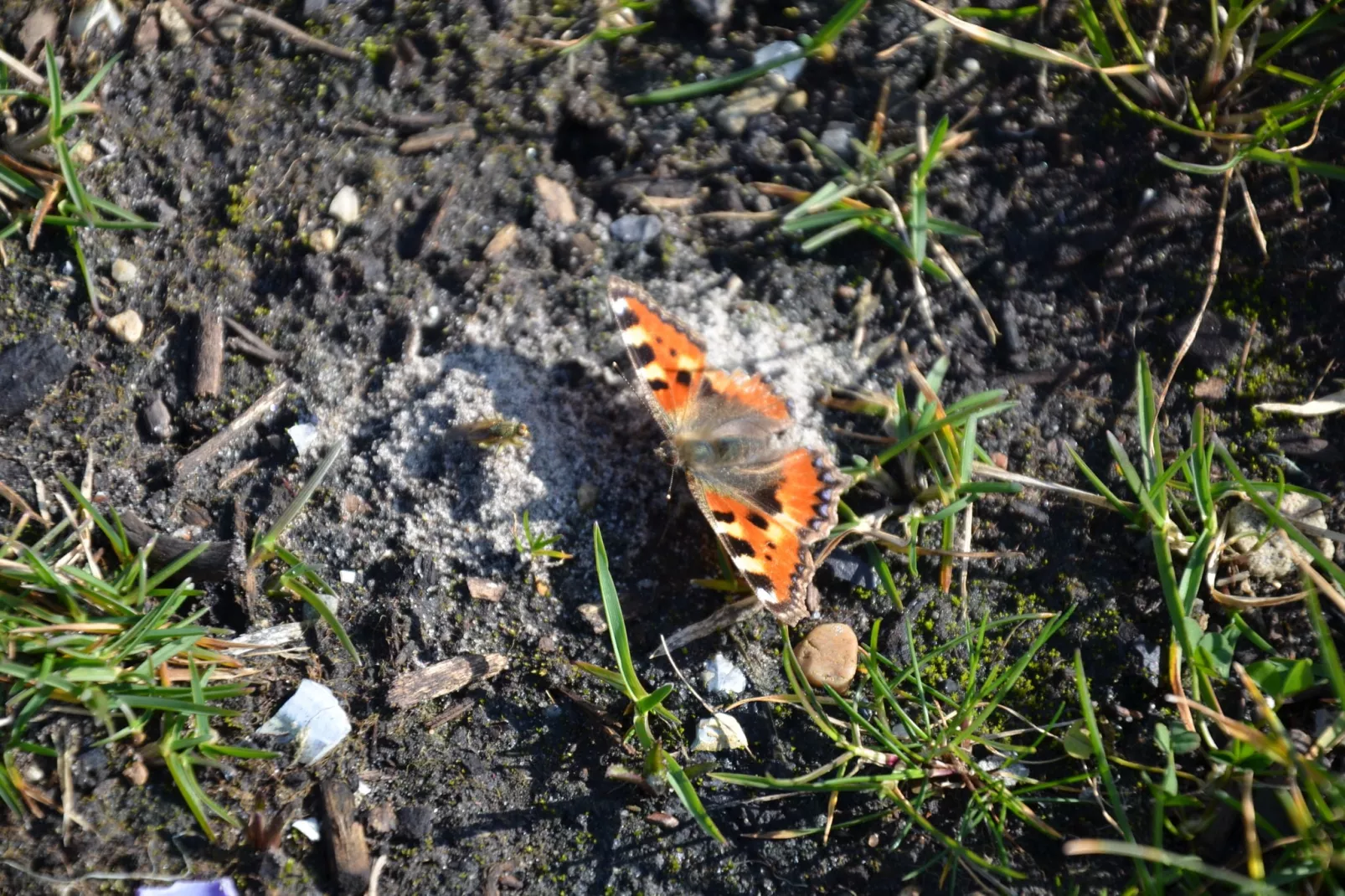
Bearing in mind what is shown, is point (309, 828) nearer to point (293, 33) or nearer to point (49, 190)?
point (49, 190)

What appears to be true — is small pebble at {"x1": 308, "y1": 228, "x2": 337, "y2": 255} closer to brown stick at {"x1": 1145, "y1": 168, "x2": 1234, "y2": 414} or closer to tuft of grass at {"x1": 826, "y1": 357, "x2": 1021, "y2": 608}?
tuft of grass at {"x1": 826, "y1": 357, "x2": 1021, "y2": 608}

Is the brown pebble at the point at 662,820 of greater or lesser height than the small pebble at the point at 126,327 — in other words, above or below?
below

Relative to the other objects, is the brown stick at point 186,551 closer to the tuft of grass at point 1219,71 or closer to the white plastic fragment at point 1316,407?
the tuft of grass at point 1219,71

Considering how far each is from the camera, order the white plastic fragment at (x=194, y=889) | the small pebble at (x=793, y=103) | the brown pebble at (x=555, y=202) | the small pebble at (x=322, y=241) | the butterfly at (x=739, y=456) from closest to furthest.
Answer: the white plastic fragment at (x=194, y=889) → the butterfly at (x=739, y=456) → the small pebble at (x=322, y=241) → the brown pebble at (x=555, y=202) → the small pebble at (x=793, y=103)

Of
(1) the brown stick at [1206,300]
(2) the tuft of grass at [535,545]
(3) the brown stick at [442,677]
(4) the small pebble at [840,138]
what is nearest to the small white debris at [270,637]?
(3) the brown stick at [442,677]

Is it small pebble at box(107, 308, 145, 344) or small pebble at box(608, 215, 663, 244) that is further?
small pebble at box(608, 215, 663, 244)

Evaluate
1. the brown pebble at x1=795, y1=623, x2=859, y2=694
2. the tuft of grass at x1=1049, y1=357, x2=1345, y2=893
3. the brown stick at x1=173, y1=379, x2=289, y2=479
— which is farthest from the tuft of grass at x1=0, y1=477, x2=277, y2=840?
the tuft of grass at x1=1049, y1=357, x2=1345, y2=893
